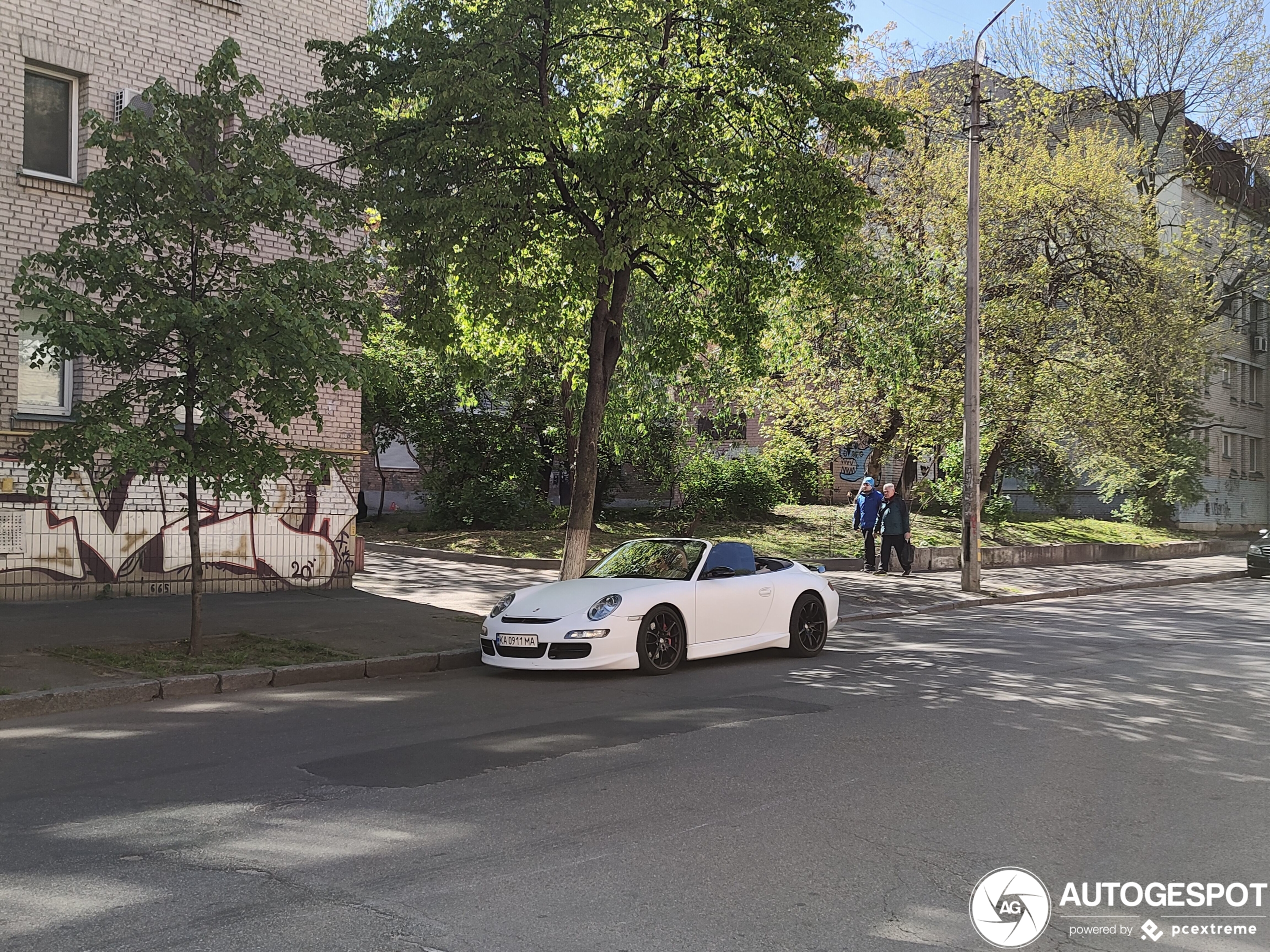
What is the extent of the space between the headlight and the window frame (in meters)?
8.32

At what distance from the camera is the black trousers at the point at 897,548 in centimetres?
2252

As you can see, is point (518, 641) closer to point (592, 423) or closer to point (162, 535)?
point (592, 423)

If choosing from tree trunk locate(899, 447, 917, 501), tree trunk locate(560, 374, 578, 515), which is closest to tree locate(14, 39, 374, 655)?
tree trunk locate(560, 374, 578, 515)

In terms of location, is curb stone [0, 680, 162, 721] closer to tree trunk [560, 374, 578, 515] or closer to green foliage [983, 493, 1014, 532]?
tree trunk [560, 374, 578, 515]

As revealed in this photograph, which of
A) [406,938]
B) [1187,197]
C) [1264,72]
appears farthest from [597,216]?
[1187,197]

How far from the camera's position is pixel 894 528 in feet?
73.6

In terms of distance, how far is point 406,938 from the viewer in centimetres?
387

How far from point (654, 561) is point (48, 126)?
10.4 m

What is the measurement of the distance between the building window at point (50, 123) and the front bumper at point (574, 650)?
9477 millimetres

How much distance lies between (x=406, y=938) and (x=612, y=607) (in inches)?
252

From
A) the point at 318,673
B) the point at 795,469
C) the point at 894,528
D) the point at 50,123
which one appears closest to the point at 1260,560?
the point at 894,528

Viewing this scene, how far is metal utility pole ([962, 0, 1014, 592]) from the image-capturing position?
2059 centimetres

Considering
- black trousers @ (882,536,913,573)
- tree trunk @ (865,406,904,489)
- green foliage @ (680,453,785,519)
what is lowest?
black trousers @ (882,536,913,573)

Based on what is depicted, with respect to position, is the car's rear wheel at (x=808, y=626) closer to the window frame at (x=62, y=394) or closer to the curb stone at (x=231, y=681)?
the curb stone at (x=231, y=681)
